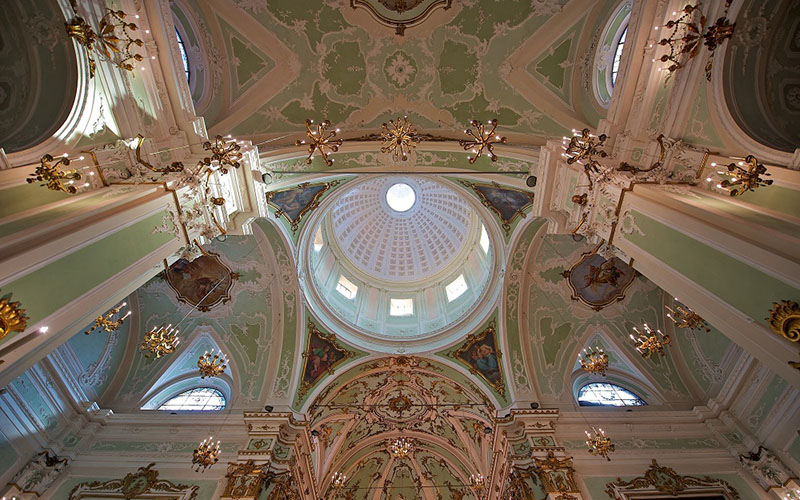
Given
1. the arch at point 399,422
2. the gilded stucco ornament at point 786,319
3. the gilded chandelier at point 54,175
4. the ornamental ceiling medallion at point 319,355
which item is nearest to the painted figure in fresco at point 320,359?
the ornamental ceiling medallion at point 319,355

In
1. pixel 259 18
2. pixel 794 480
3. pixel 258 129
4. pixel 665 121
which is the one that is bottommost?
pixel 794 480

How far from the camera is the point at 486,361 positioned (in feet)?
41.7

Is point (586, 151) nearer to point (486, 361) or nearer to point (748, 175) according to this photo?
point (748, 175)

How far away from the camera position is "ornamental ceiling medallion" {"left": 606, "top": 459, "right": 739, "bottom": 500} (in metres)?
8.55

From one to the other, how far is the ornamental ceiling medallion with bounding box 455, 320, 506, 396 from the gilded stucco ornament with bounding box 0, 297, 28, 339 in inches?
457

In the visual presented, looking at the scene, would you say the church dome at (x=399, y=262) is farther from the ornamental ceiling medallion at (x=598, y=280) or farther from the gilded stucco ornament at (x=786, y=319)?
the gilded stucco ornament at (x=786, y=319)

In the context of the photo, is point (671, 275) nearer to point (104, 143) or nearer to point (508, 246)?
point (508, 246)

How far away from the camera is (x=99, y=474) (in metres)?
8.97

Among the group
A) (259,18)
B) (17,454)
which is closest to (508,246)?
(259,18)

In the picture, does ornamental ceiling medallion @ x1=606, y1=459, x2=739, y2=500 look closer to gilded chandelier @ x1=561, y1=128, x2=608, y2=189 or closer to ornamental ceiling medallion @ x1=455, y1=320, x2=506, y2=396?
ornamental ceiling medallion @ x1=455, y1=320, x2=506, y2=396

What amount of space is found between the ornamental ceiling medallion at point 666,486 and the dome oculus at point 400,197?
45.5 ft

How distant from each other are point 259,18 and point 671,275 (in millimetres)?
10281

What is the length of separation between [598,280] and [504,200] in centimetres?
425

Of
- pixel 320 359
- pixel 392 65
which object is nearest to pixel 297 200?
pixel 392 65
